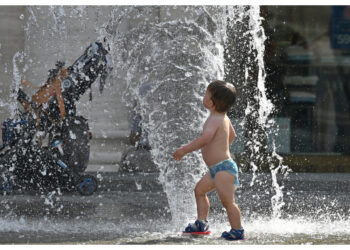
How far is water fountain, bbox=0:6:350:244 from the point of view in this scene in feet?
17.7

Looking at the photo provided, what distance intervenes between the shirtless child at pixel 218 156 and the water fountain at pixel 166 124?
185 millimetres

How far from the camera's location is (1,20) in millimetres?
10547

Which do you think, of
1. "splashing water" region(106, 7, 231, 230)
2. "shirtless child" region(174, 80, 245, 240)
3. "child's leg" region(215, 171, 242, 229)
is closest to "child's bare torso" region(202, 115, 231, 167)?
"shirtless child" region(174, 80, 245, 240)

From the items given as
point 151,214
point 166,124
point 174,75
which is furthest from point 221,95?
point 174,75

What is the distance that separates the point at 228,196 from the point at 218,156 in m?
0.26

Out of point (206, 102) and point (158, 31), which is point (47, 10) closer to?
point (158, 31)

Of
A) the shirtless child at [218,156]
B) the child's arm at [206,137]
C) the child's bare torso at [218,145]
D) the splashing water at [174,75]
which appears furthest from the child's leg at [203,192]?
the splashing water at [174,75]

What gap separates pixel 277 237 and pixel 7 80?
6467 mm

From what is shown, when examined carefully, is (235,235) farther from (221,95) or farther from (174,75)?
(174,75)

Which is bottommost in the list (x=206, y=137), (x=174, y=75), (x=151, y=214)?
(x=151, y=214)

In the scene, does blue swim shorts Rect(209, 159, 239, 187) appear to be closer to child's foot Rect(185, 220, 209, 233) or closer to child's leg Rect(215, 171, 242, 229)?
child's leg Rect(215, 171, 242, 229)

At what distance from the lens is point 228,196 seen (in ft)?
15.4

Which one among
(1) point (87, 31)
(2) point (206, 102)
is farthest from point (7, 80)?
(2) point (206, 102)

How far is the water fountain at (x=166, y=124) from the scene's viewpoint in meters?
5.41
